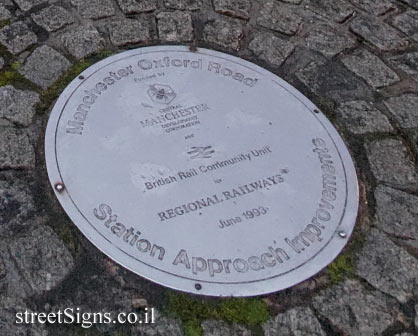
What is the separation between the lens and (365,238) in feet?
6.28

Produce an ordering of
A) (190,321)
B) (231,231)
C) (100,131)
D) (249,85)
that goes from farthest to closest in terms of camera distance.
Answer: (249,85) < (100,131) < (231,231) < (190,321)

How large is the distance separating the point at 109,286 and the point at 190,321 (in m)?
0.26

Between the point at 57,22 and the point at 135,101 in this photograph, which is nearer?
the point at 135,101

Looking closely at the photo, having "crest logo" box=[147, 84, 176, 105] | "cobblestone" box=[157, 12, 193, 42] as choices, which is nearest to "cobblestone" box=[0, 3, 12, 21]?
"cobblestone" box=[157, 12, 193, 42]

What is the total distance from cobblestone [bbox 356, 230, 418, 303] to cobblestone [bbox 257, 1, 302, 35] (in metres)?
1.07

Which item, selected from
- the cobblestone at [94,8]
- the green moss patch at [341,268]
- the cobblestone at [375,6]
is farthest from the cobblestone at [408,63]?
the cobblestone at [94,8]

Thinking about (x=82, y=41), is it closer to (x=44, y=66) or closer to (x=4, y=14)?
(x=44, y=66)

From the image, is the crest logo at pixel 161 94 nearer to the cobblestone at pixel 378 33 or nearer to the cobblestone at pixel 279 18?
the cobblestone at pixel 279 18

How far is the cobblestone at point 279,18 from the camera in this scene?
8.41 feet

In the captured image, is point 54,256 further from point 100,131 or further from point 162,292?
point 100,131

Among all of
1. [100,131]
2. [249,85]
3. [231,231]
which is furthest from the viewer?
[249,85]

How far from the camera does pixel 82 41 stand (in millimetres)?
2338

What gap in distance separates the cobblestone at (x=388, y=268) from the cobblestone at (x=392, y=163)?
0.26 m

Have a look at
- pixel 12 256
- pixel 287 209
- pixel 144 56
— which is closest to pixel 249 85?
pixel 144 56
